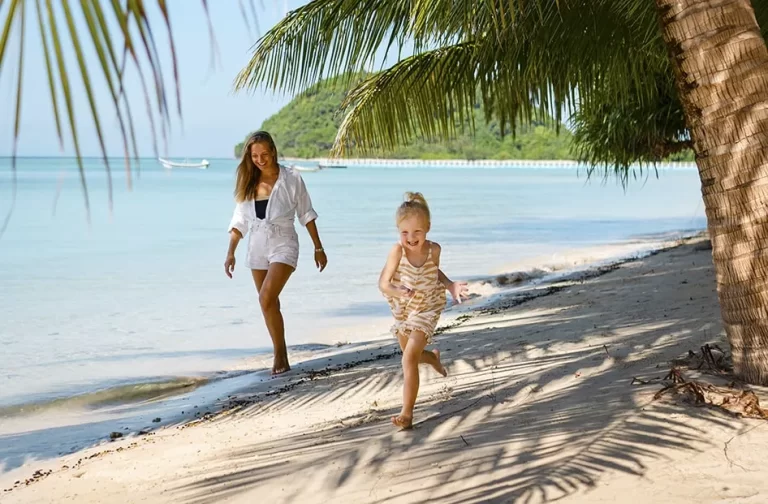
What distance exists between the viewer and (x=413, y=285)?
3.99 m

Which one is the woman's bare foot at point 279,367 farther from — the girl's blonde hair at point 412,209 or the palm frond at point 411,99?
the girl's blonde hair at point 412,209

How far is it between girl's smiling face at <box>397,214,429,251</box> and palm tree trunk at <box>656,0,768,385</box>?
1.29m

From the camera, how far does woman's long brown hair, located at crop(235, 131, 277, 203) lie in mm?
6328

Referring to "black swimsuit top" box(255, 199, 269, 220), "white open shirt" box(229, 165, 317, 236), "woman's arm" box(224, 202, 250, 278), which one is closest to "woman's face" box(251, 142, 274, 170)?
"white open shirt" box(229, 165, 317, 236)

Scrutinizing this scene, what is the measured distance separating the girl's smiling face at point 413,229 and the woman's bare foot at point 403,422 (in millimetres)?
785

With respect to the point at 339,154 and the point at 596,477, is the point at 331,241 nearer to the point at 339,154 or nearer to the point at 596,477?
the point at 339,154

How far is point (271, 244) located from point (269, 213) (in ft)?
0.75

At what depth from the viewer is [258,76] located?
7680 mm

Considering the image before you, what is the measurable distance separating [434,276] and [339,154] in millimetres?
4154

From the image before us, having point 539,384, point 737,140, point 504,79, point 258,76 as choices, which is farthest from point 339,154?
point 737,140

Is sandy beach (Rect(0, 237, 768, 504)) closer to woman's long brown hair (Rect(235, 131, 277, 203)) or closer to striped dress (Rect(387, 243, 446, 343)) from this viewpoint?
striped dress (Rect(387, 243, 446, 343))

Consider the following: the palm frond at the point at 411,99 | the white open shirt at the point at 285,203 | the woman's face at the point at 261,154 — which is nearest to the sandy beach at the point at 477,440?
the white open shirt at the point at 285,203

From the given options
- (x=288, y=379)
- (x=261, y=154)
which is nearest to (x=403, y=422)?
→ (x=288, y=379)

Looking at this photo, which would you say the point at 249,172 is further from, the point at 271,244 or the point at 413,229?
the point at 413,229
